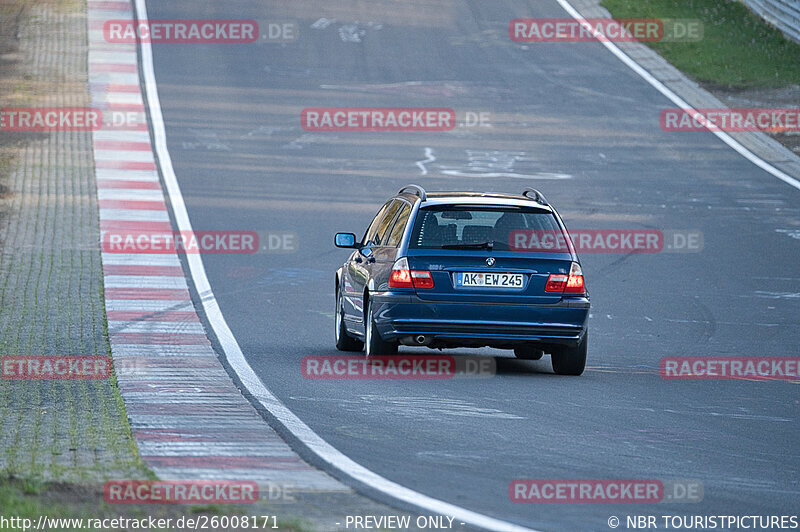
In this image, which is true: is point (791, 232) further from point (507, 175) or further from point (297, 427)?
point (297, 427)

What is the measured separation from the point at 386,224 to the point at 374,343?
4.99 feet

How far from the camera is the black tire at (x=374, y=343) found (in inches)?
466

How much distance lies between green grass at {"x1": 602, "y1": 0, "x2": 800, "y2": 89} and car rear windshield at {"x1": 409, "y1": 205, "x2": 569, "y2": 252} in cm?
2333

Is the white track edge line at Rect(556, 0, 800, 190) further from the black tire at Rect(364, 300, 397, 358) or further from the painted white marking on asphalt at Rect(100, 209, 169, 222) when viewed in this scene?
the black tire at Rect(364, 300, 397, 358)

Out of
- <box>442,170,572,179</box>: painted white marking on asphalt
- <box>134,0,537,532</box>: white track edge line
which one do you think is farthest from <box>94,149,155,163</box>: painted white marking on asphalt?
<box>442,170,572,179</box>: painted white marking on asphalt

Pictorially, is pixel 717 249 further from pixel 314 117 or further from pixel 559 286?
pixel 314 117

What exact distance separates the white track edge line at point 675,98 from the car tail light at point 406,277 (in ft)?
52.0

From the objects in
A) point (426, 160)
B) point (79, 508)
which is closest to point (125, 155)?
point (426, 160)

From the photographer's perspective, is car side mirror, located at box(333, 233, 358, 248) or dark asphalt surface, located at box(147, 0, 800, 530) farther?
car side mirror, located at box(333, 233, 358, 248)

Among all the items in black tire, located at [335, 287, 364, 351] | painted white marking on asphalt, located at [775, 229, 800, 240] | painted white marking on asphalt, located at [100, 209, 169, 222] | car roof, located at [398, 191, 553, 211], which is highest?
car roof, located at [398, 191, 553, 211]

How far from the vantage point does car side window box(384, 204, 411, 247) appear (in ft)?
39.4

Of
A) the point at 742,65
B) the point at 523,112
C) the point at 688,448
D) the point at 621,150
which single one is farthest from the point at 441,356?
the point at 742,65

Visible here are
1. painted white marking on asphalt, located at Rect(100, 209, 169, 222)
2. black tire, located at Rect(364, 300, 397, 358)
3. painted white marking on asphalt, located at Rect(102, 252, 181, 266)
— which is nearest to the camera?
black tire, located at Rect(364, 300, 397, 358)

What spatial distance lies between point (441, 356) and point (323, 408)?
11.3 ft
